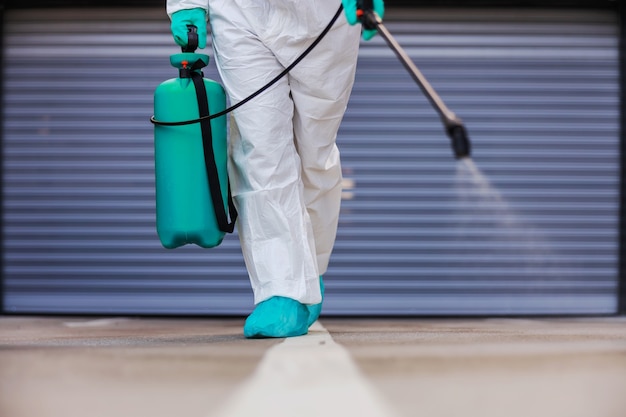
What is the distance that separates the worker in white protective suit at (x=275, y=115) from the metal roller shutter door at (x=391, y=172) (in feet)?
11.4

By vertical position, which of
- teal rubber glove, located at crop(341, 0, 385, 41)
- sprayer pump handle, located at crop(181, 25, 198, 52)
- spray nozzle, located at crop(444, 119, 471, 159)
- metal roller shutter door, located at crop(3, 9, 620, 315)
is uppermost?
teal rubber glove, located at crop(341, 0, 385, 41)

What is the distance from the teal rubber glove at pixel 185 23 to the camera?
3559mm

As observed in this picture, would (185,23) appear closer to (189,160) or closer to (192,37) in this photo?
(192,37)

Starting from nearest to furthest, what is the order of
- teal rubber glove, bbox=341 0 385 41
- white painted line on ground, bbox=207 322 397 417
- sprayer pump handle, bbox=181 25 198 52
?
white painted line on ground, bbox=207 322 397 417
teal rubber glove, bbox=341 0 385 41
sprayer pump handle, bbox=181 25 198 52

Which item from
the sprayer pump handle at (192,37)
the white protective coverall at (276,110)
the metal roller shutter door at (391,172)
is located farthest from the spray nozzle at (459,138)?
the metal roller shutter door at (391,172)

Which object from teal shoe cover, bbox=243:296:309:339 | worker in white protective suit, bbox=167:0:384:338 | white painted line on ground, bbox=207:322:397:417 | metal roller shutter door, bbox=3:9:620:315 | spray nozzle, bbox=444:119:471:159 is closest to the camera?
white painted line on ground, bbox=207:322:397:417

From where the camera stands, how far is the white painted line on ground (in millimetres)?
2205

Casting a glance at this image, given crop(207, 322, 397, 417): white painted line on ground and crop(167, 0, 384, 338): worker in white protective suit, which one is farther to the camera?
crop(167, 0, 384, 338): worker in white protective suit

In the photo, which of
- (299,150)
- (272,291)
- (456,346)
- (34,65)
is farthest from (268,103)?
(34,65)

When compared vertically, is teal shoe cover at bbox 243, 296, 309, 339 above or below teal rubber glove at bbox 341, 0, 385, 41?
below

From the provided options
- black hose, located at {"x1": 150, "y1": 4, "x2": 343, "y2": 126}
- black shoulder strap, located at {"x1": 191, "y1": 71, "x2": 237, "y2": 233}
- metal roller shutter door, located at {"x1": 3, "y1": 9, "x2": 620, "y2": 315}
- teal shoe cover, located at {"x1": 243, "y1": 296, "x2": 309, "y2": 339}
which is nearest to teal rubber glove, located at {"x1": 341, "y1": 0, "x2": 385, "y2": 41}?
black hose, located at {"x1": 150, "y1": 4, "x2": 343, "y2": 126}

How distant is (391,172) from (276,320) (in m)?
3.95

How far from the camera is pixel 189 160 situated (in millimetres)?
3500

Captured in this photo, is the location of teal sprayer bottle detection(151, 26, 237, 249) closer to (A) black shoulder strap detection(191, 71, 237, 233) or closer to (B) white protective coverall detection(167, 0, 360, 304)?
(A) black shoulder strap detection(191, 71, 237, 233)
